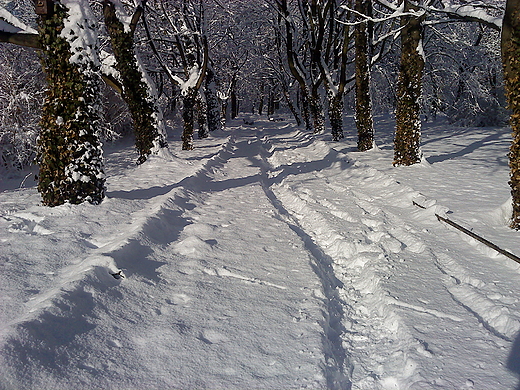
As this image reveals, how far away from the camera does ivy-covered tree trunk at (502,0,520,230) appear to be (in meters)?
4.66

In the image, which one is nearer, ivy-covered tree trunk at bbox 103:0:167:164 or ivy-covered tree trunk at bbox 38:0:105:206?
ivy-covered tree trunk at bbox 38:0:105:206

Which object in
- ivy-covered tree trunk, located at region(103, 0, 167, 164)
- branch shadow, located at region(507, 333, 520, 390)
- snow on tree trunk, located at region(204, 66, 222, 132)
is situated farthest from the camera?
snow on tree trunk, located at region(204, 66, 222, 132)

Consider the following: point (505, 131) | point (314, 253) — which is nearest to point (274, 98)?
point (505, 131)

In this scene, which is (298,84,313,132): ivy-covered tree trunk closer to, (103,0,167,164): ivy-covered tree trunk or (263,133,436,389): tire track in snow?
(103,0,167,164): ivy-covered tree trunk

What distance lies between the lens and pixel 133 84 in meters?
9.59

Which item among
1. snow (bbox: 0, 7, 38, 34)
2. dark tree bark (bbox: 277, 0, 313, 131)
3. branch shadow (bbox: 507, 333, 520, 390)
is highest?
dark tree bark (bbox: 277, 0, 313, 131)

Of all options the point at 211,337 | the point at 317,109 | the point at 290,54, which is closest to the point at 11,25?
the point at 211,337

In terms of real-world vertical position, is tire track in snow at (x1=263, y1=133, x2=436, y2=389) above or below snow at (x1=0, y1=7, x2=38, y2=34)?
below

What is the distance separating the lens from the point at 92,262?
11.8 ft

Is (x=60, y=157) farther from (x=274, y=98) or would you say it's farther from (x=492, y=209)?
(x=274, y=98)

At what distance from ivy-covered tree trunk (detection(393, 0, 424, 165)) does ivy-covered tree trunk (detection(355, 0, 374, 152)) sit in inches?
84.5

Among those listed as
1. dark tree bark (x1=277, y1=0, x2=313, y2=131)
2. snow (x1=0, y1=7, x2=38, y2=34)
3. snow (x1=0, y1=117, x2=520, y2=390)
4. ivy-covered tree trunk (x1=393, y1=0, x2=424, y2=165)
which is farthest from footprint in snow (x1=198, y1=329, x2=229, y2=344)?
dark tree bark (x1=277, y1=0, x2=313, y2=131)

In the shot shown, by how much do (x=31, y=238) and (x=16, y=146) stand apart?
11191 millimetres

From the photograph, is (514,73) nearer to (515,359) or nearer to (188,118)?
(515,359)
